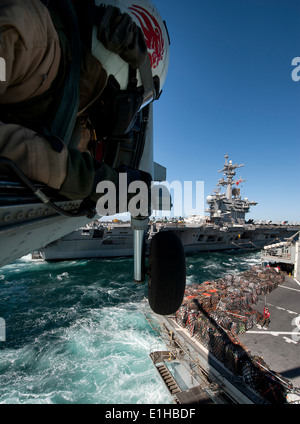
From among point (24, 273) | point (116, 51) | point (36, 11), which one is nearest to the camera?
point (36, 11)

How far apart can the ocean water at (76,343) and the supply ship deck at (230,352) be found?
131 cm

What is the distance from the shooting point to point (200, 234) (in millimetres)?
30422

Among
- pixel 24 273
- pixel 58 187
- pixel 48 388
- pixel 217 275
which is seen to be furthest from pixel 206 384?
pixel 24 273

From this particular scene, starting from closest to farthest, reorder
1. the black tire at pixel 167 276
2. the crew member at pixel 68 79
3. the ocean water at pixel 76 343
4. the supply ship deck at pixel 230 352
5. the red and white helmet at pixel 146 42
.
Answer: the crew member at pixel 68 79, the red and white helmet at pixel 146 42, the black tire at pixel 167 276, the supply ship deck at pixel 230 352, the ocean water at pixel 76 343

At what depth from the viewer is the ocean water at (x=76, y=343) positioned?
7359 mm

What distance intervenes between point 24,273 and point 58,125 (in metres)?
24.1

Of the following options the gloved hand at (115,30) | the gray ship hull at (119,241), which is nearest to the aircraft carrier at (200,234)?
the gray ship hull at (119,241)

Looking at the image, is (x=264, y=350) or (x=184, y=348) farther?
(x=184, y=348)

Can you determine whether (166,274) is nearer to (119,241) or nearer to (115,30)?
(115,30)

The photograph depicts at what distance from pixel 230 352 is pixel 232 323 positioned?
2075mm

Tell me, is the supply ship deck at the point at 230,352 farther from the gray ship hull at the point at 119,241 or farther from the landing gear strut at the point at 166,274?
the gray ship hull at the point at 119,241

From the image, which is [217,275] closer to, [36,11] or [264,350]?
[264,350]
